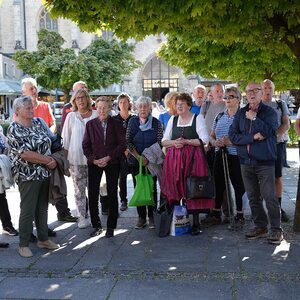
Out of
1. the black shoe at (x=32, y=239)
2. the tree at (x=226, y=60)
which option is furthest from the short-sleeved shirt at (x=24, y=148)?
the tree at (x=226, y=60)

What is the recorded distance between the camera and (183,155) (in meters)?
6.21

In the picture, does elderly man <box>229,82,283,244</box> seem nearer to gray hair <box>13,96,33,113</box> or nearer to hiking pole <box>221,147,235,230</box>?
hiking pole <box>221,147,235,230</box>

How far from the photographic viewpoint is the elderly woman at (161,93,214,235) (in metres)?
6.18

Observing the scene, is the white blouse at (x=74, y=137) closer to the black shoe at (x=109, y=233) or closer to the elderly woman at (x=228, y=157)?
the black shoe at (x=109, y=233)

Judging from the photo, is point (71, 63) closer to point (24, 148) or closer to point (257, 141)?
point (24, 148)

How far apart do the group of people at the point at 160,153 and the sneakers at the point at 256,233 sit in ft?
0.04

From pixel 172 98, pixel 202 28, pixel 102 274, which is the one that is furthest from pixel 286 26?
pixel 102 274

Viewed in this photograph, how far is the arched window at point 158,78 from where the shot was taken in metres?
51.5

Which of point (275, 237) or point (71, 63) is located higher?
point (71, 63)

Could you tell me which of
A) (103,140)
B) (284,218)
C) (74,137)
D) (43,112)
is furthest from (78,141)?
(284,218)

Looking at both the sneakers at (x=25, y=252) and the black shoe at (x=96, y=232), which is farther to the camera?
the black shoe at (x=96, y=232)

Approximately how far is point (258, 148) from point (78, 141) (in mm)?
2585

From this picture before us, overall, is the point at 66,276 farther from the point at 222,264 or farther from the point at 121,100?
the point at 121,100

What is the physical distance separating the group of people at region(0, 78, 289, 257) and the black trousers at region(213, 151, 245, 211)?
0.05ft
